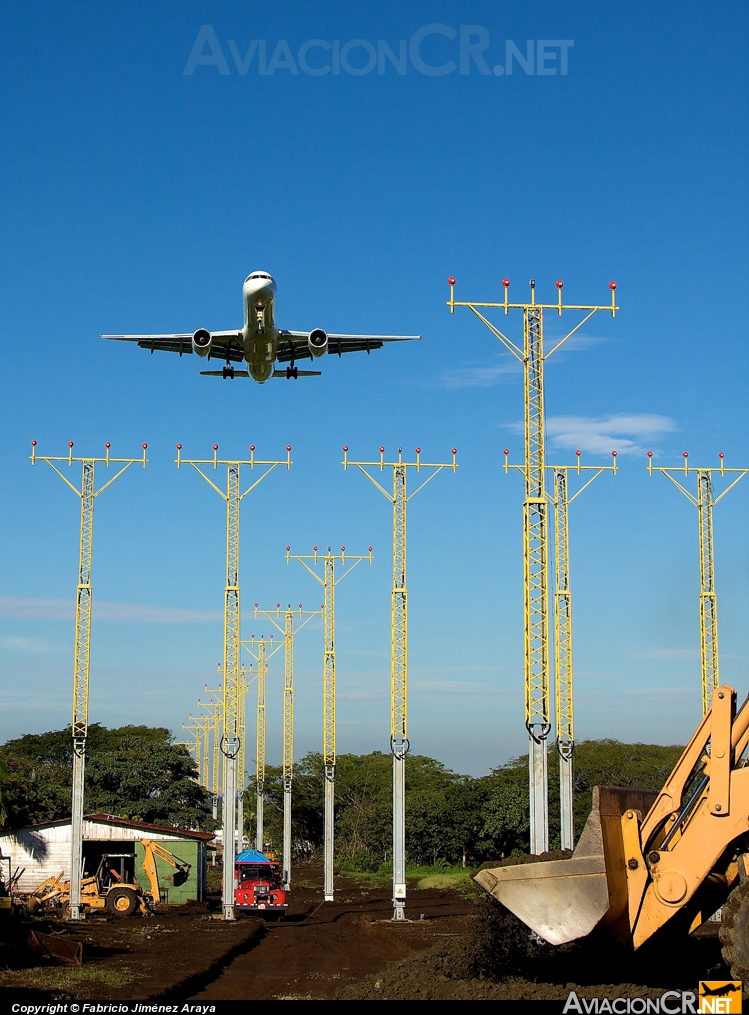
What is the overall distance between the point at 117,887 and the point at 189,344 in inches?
791

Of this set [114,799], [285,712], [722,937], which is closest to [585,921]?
[722,937]

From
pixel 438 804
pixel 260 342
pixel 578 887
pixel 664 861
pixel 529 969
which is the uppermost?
pixel 260 342

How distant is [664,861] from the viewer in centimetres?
1495

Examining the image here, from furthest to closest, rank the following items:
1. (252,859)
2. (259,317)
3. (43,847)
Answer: (43,847) < (252,859) < (259,317)

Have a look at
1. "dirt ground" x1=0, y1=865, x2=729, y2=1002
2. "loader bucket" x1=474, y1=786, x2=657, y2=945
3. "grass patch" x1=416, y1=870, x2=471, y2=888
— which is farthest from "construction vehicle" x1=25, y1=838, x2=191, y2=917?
"loader bucket" x1=474, y1=786, x2=657, y2=945

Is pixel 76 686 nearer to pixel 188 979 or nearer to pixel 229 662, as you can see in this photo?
pixel 229 662

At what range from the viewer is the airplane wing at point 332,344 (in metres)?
41.0

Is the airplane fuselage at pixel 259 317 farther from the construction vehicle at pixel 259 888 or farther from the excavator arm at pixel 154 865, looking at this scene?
the excavator arm at pixel 154 865

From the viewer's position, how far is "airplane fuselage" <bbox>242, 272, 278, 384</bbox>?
3791 centimetres

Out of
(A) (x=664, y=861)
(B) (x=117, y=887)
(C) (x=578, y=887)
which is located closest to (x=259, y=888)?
(B) (x=117, y=887)

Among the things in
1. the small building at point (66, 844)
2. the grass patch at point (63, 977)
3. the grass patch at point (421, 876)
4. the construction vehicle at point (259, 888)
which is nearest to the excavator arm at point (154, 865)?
the small building at point (66, 844)

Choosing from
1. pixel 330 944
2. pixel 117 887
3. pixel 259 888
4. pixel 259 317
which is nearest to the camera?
pixel 330 944

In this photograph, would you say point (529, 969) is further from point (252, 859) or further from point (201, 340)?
point (252, 859)

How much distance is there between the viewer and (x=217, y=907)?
48.7 m
